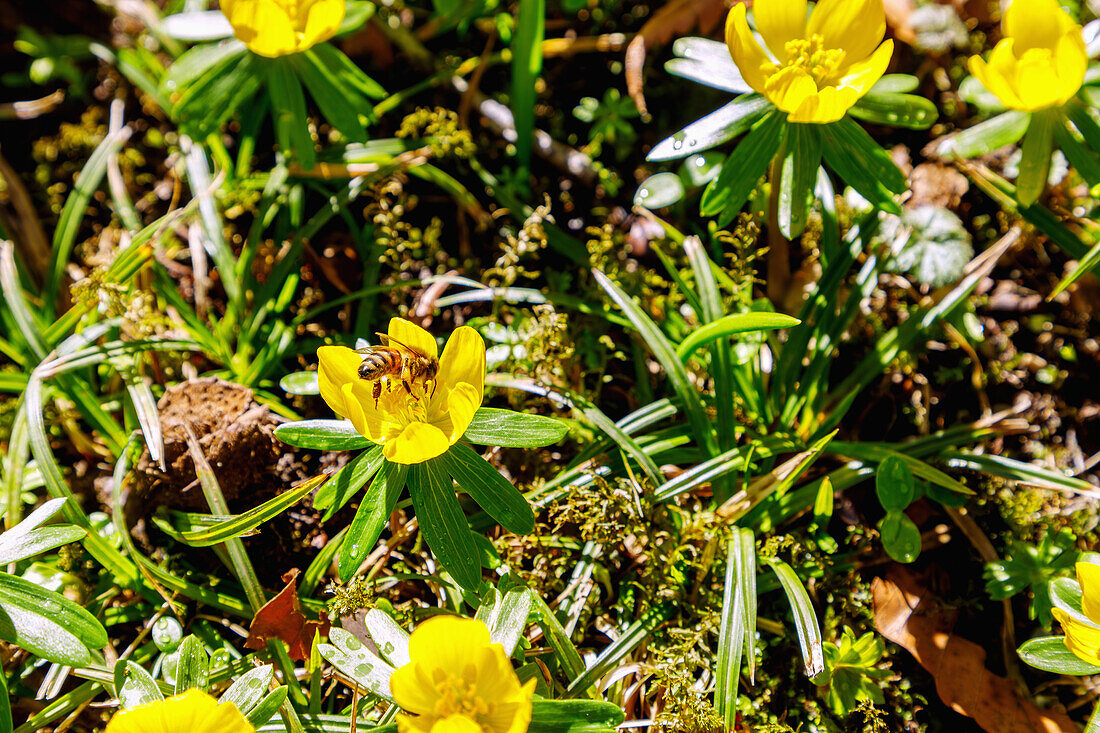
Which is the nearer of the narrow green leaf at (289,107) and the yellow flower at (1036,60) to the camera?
the yellow flower at (1036,60)

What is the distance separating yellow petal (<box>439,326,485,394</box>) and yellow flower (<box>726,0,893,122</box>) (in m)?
0.85

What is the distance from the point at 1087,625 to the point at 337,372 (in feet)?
5.05

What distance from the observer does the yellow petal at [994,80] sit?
5.50 feet

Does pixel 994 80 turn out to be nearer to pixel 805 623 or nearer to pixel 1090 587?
pixel 1090 587

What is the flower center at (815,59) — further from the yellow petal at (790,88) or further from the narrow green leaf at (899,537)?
the narrow green leaf at (899,537)

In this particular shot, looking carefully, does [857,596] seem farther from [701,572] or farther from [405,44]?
[405,44]

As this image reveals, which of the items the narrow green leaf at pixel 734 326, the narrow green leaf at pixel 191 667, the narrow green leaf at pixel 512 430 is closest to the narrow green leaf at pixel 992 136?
the narrow green leaf at pixel 734 326

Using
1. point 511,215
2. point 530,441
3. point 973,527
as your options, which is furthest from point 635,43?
point 973,527

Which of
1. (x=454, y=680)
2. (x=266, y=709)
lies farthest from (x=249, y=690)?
(x=454, y=680)

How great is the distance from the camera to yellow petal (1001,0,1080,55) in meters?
1.66

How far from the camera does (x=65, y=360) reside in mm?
1955

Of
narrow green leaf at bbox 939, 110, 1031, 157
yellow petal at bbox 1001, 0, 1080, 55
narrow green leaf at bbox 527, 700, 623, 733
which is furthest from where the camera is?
narrow green leaf at bbox 939, 110, 1031, 157

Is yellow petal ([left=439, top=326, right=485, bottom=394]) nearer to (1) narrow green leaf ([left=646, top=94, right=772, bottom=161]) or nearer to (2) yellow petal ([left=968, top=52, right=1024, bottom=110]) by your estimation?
(1) narrow green leaf ([left=646, top=94, right=772, bottom=161])

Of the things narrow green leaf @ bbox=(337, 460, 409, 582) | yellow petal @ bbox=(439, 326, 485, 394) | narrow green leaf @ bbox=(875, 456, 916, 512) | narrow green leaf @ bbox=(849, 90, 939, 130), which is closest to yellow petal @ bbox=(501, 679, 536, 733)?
narrow green leaf @ bbox=(337, 460, 409, 582)
